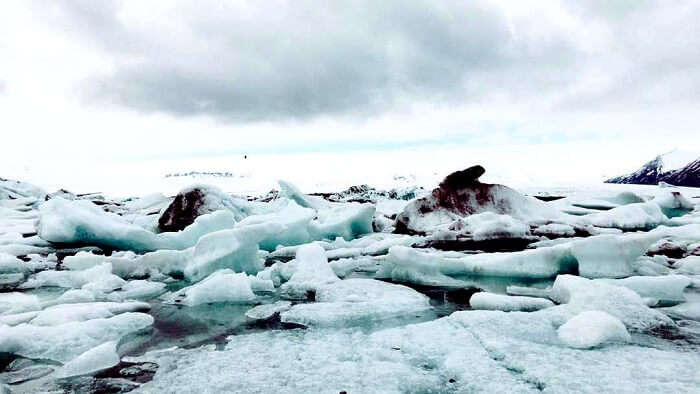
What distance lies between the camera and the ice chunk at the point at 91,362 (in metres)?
2.58

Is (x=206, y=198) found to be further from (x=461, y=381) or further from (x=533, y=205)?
(x=461, y=381)

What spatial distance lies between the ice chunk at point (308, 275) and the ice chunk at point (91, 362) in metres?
2.03

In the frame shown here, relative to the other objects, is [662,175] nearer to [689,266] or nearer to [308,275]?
[689,266]

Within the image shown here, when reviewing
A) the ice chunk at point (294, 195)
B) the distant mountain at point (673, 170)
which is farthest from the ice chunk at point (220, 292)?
the distant mountain at point (673, 170)

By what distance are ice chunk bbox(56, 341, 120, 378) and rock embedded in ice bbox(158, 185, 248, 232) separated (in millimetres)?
6653

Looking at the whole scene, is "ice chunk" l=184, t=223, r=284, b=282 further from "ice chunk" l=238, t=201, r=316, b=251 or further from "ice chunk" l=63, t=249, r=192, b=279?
"ice chunk" l=238, t=201, r=316, b=251

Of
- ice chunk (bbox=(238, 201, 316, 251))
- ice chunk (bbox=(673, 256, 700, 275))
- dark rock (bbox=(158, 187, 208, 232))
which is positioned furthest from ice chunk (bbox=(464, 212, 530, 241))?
dark rock (bbox=(158, 187, 208, 232))

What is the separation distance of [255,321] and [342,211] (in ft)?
21.5

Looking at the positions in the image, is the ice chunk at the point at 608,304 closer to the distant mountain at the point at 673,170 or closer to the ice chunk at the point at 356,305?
the ice chunk at the point at 356,305

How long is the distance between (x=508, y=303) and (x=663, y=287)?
4.75 feet

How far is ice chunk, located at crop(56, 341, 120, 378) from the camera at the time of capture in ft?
8.45

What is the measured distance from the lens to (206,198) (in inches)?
371

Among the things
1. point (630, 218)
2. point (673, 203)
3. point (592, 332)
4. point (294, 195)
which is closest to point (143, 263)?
point (592, 332)

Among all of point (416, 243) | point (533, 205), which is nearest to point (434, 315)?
point (416, 243)
